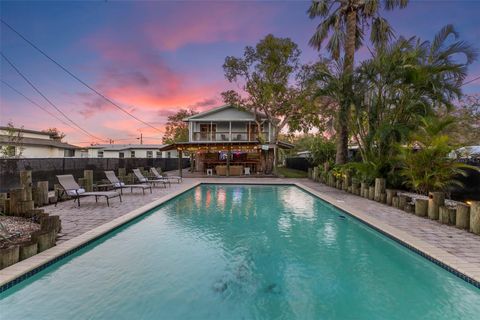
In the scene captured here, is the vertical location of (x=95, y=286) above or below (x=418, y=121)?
below

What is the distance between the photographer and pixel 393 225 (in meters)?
6.44

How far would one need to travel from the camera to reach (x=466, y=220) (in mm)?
5926

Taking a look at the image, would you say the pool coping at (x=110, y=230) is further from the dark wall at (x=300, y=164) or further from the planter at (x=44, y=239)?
the dark wall at (x=300, y=164)

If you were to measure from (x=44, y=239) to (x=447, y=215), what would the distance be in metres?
8.59

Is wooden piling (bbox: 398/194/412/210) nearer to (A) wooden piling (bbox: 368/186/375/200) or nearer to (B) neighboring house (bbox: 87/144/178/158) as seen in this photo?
(A) wooden piling (bbox: 368/186/375/200)

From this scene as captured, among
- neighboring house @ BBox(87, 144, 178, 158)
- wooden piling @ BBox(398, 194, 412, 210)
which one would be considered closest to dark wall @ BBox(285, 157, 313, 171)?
wooden piling @ BBox(398, 194, 412, 210)

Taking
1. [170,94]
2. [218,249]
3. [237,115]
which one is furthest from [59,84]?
[218,249]

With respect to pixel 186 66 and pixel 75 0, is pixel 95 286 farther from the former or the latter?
pixel 186 66

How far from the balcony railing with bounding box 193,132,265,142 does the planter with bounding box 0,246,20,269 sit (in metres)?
22.7

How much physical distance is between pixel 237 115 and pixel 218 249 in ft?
70.6

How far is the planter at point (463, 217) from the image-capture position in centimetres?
592

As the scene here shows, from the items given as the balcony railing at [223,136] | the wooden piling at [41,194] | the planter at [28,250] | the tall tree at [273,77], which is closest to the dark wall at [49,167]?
the wooden piling at [41,194]

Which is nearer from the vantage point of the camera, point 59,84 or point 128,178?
point 128,178

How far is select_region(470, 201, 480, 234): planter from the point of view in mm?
5580
